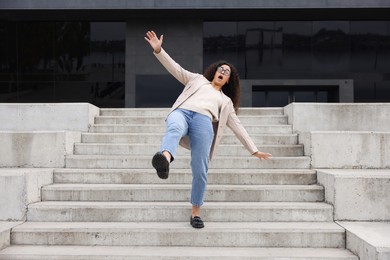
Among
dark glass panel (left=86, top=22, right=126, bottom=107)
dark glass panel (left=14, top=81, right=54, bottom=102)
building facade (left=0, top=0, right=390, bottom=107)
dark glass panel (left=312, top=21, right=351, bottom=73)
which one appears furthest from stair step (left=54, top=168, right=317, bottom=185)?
dark glass panel (left=14, top=81, right=54, bottom=102)

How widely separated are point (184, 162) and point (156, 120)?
1.85 metres

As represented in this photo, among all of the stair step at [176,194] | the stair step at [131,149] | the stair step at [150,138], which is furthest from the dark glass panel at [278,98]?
the stair step at [176,194]

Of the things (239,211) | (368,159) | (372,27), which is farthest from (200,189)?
(372,27)

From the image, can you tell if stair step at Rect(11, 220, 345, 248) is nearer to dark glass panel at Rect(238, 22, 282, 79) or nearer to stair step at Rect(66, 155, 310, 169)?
stair step at Rect(66, 155, 310, 169)

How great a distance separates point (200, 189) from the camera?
3.77m

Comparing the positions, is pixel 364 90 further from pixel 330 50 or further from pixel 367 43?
pixel 330 50

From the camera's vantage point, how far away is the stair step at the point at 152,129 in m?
6.52

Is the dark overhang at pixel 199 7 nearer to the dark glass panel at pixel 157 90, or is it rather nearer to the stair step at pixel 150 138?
the dark glass panel at pixel 157 90

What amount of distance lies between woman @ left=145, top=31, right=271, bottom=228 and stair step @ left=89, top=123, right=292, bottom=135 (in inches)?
95.4

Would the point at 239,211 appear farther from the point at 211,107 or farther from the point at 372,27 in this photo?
the point at 372,27

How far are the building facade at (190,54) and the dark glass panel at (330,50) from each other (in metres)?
0.04

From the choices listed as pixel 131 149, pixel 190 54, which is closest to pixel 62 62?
pixel 190 54

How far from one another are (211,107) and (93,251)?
1871 millimetres

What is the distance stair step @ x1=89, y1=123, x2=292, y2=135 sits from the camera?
257 inches
